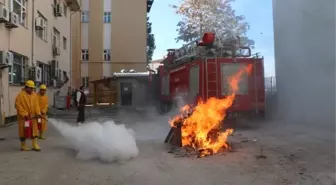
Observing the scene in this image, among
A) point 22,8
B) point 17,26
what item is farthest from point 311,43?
point 22,8

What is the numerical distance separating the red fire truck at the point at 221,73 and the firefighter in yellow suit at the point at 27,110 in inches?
218

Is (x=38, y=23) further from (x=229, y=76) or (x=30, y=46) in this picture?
(x=229, y=76)

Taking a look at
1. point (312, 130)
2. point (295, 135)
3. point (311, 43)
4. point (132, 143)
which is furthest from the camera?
point (311, 43)

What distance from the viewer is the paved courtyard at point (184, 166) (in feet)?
18.5

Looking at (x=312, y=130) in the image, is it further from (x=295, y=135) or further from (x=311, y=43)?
(x=311, y=43)

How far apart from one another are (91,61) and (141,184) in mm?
27671

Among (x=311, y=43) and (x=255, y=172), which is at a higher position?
(x=311, y=43)

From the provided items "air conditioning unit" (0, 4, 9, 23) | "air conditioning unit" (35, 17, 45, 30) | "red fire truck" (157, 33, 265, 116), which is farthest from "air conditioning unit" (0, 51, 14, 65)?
"red fire truck" (157, 33, 265, 116)

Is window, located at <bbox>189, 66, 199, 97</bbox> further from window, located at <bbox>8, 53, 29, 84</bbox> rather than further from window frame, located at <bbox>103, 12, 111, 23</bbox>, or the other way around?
window frame, located at <bbox>103, 12, 111, 23</bbox>

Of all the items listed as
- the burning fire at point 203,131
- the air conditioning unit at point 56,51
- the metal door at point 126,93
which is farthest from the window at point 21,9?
the metal door at point 126,93

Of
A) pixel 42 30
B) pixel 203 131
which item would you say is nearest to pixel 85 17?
pixel 42 30

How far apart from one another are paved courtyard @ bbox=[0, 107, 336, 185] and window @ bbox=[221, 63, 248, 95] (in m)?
3.02

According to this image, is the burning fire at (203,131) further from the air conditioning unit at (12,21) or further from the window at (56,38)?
the window at (56,38)

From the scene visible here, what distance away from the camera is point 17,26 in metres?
13.2
